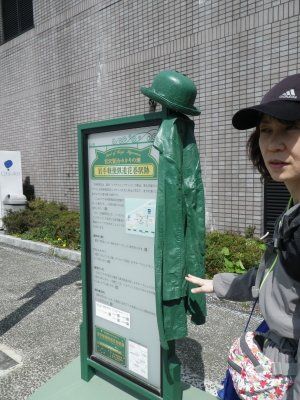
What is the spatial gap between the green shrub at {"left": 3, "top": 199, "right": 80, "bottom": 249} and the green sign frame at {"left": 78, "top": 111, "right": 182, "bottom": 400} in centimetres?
424

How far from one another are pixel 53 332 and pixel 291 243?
3.21 m

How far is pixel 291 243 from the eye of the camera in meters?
1.19

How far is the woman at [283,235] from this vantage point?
1.20 m

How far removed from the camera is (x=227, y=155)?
5.97m

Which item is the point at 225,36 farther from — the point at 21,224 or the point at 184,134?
the point at 21,224

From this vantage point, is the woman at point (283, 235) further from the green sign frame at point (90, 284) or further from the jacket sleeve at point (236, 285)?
the green sign frame at point (90, 284)

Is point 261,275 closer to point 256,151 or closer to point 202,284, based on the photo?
point 202,284

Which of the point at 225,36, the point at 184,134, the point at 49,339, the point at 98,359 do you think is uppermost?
the point at 225,36

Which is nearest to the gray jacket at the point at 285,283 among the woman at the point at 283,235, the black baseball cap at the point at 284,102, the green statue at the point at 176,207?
the woman at the point at 283,235

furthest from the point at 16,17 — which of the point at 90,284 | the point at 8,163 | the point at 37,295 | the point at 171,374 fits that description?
the point at 171,374

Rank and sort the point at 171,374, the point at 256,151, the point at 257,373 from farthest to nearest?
the point at 171,374 → the point at 256,151 → the point at 257,373

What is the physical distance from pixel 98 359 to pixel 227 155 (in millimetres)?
4262

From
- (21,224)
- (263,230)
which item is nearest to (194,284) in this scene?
(263,230)

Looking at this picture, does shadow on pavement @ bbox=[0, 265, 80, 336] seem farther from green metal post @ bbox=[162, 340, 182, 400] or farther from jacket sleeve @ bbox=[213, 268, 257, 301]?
jacket sleeve @ bbox=[213, 268, 257, 301]
